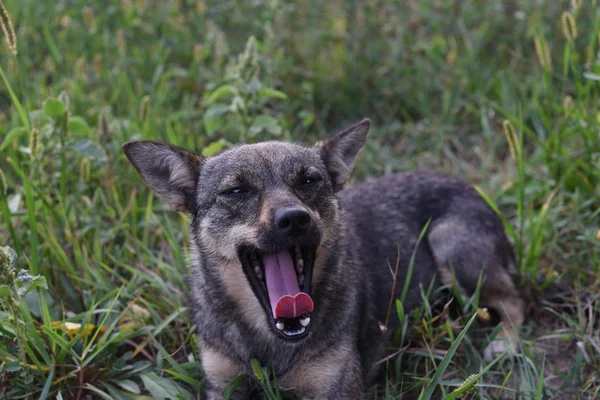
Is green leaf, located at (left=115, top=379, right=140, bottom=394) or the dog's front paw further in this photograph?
the dog's front paw

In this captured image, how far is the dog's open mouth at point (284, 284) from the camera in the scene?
3.01 metres

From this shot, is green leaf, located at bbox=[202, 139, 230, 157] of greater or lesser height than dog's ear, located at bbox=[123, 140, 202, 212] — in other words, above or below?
below

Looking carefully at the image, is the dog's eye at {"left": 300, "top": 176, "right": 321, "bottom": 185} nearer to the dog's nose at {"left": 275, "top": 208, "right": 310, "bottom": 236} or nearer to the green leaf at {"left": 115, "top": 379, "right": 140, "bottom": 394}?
the dog's nose at {"left": 275, "top": 208, "right": 310, "bottom": 236}

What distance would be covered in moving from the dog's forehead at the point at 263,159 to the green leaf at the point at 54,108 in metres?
1.11

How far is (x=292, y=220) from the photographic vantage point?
115 inches

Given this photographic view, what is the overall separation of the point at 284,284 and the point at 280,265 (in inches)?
3.7

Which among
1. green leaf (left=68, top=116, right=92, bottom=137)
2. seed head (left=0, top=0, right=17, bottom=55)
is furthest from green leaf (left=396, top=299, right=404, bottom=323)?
seed head (left=0, top=0, right=17, bottom=55)

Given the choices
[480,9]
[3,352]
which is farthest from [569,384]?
[480,9]

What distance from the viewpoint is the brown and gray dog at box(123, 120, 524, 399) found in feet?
10.0

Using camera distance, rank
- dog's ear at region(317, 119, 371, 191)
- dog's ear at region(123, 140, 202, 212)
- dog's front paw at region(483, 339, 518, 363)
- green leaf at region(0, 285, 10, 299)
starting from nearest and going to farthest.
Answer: green leaf at region(0, 285, 10, 299), dog's ear at region(123, 140, 202, 212), dog's ear at region(317, 119, 371, 191), dog's front paw at region(483, 339, 518, 363)

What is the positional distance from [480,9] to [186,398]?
16.8 ft

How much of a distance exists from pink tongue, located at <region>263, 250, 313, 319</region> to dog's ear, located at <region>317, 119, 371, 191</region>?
77cm

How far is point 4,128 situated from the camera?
5352mm

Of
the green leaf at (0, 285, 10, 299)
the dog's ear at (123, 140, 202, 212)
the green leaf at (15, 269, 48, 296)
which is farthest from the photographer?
the dog's ear at (123, 140, 202, 212)
